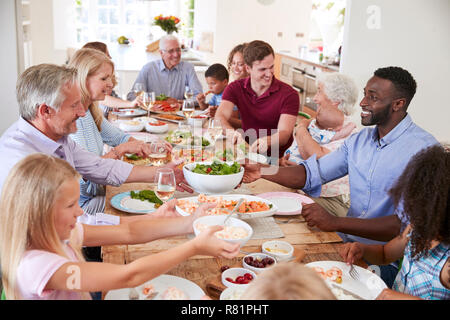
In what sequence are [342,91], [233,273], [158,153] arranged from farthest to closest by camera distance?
[342,91] → [158,153] → [233,273]

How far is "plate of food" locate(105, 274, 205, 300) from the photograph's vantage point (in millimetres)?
1232

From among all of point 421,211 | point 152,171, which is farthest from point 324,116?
point 421,211

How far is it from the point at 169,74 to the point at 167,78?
48 millimetres

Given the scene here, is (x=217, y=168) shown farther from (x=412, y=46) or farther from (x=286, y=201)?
(x=412, y=46)

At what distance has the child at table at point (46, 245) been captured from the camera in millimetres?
1141

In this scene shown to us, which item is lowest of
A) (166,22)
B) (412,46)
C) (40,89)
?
(40,89)

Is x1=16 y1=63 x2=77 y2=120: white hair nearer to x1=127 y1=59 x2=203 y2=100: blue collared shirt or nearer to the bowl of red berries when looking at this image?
the bowl of red berries

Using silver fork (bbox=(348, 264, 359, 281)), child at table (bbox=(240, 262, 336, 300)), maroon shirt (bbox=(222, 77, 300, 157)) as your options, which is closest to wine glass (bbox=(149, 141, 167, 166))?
maroon shirt (bbox=(222, 77, 300, 157))

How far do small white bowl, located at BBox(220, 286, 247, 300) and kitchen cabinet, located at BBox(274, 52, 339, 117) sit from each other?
5.45 m

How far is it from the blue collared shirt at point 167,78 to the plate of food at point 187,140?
6.18 ft

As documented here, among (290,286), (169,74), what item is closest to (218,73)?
(169,74)

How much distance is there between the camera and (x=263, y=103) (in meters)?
3.60

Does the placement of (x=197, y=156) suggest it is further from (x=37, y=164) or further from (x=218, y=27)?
(x=218, y=27)

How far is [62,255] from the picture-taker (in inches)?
47.7
